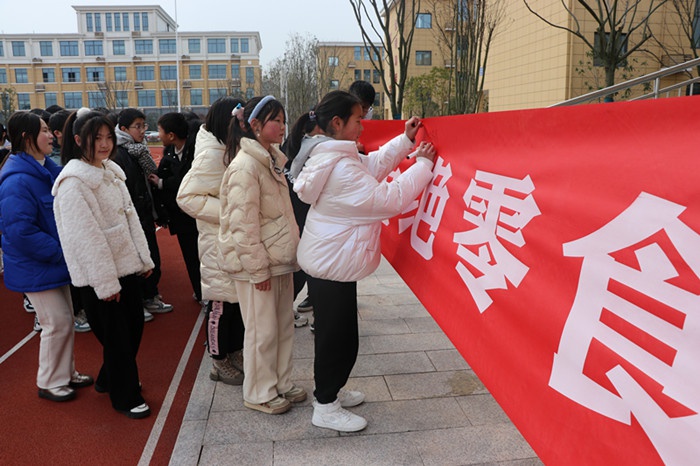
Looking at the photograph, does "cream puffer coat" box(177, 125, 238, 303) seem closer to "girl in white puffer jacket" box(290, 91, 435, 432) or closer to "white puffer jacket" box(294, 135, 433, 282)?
"girl in white puffer jacket" box(290, 91, 435, 432)

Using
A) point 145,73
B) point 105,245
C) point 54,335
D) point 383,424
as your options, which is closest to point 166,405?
point 54,335

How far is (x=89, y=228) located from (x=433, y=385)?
7.19ft

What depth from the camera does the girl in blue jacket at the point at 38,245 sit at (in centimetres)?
317

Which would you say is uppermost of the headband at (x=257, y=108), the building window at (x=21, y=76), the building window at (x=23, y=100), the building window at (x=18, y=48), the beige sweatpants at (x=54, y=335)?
the building window at (x=18, y=48)

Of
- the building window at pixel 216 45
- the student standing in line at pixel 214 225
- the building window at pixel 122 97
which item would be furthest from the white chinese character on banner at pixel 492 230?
the building window at pixel 216 45

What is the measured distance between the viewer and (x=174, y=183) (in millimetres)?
5020

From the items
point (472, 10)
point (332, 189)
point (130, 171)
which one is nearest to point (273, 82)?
point (472, 10)

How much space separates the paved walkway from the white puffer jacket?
34.0 inches

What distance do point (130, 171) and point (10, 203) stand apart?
1.74m

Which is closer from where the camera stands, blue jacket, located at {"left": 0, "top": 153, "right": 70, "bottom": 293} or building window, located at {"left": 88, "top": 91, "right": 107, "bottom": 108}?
blue jacket, located at {"left": 0, "top": 153, "right": 70, "bottom": 293}

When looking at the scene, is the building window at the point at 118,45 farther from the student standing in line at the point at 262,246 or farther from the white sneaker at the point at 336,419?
the white sneaker at the point at 336,419

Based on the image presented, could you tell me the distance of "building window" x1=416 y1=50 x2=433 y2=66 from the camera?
39.1 metres

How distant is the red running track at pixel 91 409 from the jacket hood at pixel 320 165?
1.53 metres

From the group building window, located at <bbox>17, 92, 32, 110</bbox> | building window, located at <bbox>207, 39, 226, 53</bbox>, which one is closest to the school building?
building window, located at <bbox>207, 39, 226, 53</bbox>
